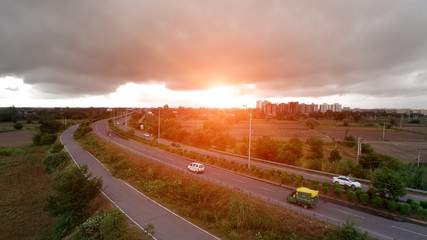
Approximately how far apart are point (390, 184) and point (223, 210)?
16.4m

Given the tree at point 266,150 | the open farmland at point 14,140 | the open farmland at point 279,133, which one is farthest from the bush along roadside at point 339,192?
the open farmland at point 14,140

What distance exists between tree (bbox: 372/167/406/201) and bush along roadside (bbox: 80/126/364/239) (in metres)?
8.78

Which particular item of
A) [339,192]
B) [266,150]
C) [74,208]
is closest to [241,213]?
[339,192]

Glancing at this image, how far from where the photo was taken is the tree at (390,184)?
1938cm

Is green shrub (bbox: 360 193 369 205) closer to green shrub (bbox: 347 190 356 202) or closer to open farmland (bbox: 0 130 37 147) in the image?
green shrub (bbox: 347 190 356 202)

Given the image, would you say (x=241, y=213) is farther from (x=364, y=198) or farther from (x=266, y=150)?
(x=266, y=150)

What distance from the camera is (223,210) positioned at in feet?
67.3

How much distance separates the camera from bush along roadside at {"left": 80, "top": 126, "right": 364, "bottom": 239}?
1617cm

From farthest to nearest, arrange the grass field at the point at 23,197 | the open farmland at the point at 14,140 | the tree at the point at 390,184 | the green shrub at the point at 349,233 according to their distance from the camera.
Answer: the open farmland at the point at 14,140
the grass field at the point at 23,197
the tree at the point at 390,184
the green shrub at the point at 349,233

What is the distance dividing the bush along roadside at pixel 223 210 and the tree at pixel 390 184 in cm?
878

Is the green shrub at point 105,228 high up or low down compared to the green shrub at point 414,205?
down

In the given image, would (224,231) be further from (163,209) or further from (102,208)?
(102,208)

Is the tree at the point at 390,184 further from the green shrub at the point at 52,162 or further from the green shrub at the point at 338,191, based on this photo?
the green shrub at the point at 52,162

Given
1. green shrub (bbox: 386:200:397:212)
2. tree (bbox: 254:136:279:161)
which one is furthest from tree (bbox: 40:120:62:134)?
green shrub (bbox: 386:200:397:212)
